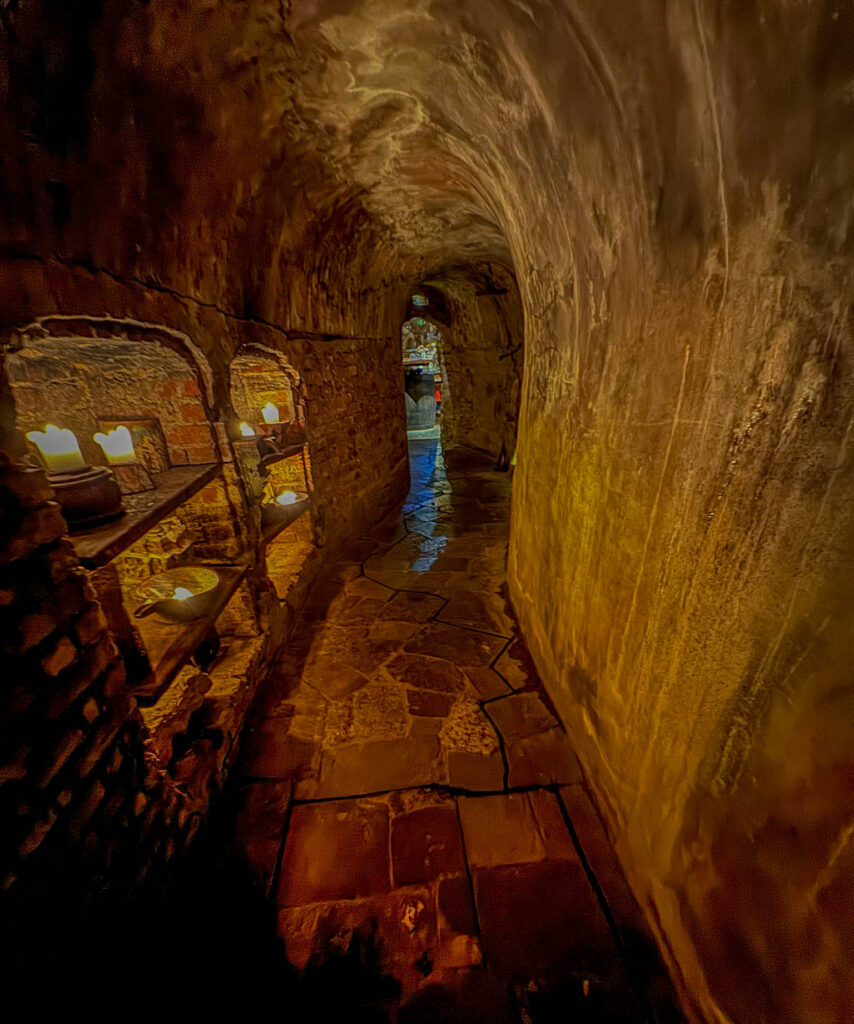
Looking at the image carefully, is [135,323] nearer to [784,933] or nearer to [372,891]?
[372,891]

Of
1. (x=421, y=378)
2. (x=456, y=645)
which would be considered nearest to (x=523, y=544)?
(x=456, y=645)

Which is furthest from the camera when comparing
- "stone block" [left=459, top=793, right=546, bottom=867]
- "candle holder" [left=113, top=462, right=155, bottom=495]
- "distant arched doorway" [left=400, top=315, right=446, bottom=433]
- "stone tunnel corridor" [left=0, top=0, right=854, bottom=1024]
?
"distant arched doorway" [left=400, top=315, right=446, bottom=433]

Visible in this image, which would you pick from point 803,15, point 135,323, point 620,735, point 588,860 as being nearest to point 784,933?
point 620,735

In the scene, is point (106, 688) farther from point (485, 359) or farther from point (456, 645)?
point (485, 359)

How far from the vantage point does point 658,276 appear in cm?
156

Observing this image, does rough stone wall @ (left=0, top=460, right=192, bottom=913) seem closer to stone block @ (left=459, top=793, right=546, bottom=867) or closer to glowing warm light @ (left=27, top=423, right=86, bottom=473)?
glowing warm light @ (left=27, top=423, right=86, bottom=473)

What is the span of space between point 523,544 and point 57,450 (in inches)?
142

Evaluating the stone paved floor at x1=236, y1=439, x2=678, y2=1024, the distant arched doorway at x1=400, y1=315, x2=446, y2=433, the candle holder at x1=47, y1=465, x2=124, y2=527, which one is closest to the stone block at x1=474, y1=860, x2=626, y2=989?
the stone paved floor at x1=236, y1=439, x2=678, y2=1024

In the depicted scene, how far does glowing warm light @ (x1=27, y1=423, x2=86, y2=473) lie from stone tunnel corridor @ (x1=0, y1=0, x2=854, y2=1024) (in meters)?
0.02

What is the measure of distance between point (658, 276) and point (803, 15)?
752mm

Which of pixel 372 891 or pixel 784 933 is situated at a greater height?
pixel 784 933

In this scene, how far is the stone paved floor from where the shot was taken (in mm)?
1793

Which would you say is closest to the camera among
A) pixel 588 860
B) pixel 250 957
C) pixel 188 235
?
pixel 250 957

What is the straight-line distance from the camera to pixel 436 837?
234 centimetres
